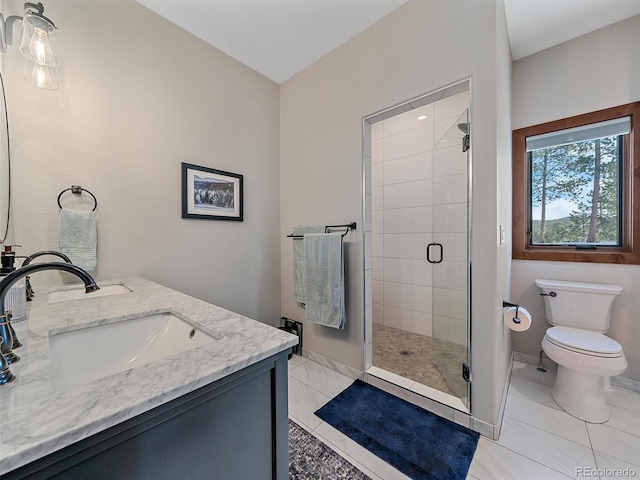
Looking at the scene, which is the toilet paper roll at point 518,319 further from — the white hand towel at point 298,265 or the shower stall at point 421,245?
the white hand towel at point 298,265

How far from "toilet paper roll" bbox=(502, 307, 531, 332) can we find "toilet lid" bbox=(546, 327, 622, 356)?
0.92ft

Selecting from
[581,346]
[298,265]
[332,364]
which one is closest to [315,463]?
[332,364]

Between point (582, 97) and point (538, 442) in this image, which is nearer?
point (538, 442)

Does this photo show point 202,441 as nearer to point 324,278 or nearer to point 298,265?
point 324,278

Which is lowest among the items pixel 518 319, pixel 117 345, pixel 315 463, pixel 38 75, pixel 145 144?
pixel 315 463

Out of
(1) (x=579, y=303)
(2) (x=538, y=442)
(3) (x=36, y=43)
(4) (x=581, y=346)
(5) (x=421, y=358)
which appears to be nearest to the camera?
(3) (x=36, y=43)

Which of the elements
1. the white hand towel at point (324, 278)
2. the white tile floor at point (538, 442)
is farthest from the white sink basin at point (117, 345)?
the white hand towel at point (324, 278)

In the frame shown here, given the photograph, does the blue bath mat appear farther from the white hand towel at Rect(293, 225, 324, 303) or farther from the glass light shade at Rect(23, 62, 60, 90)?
the glass light shade at Rect(23, 62, 60, 90)

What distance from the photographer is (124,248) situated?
1.62 meters

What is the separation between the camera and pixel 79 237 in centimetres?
141

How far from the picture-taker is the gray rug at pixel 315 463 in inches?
46.7

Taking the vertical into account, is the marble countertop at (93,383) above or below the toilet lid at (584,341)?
above

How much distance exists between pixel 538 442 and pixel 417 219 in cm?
192

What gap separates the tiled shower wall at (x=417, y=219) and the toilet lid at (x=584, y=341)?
1.99ft
